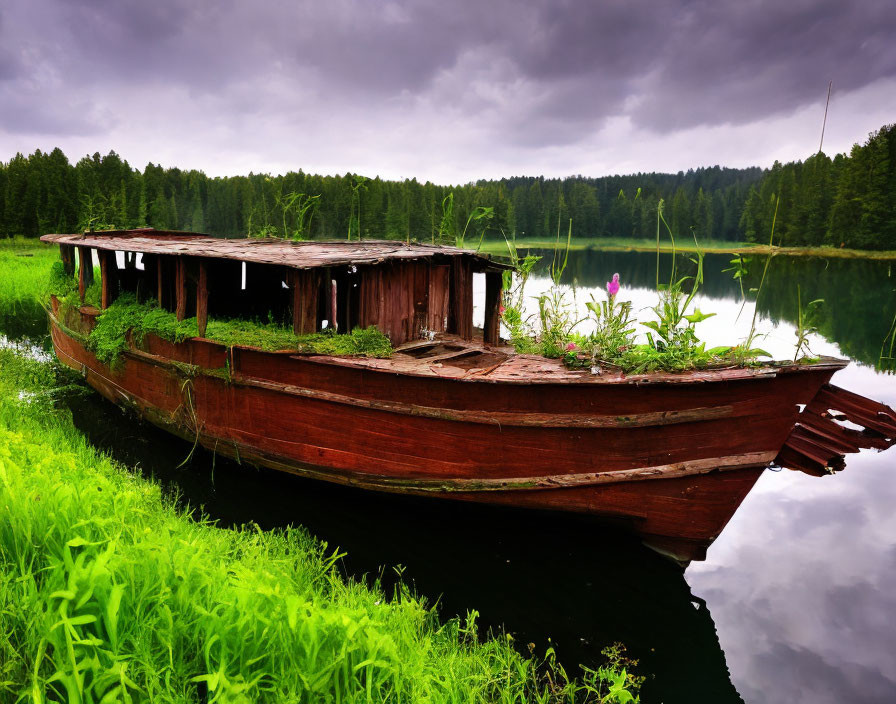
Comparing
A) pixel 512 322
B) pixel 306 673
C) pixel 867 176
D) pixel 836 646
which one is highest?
pixel 867 176

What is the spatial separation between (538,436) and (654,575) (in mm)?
1755

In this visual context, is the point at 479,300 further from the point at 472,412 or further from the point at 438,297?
the point at 472,412

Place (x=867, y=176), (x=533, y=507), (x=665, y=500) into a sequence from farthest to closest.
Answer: (x=867, y=176) → (x=533, y=507) → (x=665, y=500)

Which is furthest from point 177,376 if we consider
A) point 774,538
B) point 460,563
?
point 774,538

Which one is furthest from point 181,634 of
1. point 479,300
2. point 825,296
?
point 825,296

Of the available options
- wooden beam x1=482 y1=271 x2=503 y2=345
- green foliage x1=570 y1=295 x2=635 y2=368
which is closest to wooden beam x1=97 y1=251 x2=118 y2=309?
wooden beam x1=482 y1=271 x2=503 y2=345

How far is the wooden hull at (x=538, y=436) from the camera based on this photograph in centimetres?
494

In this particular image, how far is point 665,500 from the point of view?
522 centimetres

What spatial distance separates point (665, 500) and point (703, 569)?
1.20 meters

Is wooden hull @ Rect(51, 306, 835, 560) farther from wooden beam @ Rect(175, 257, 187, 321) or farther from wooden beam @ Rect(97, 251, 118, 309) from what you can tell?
wooden beam @ Rect(97, 251, 118, 309)

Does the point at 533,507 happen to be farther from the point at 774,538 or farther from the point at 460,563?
the point at 774,538

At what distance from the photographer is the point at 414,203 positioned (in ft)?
160

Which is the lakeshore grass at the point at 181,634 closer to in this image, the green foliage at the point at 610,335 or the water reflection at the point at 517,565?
the water reflection at the point at 517,565

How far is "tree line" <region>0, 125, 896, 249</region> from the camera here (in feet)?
119
